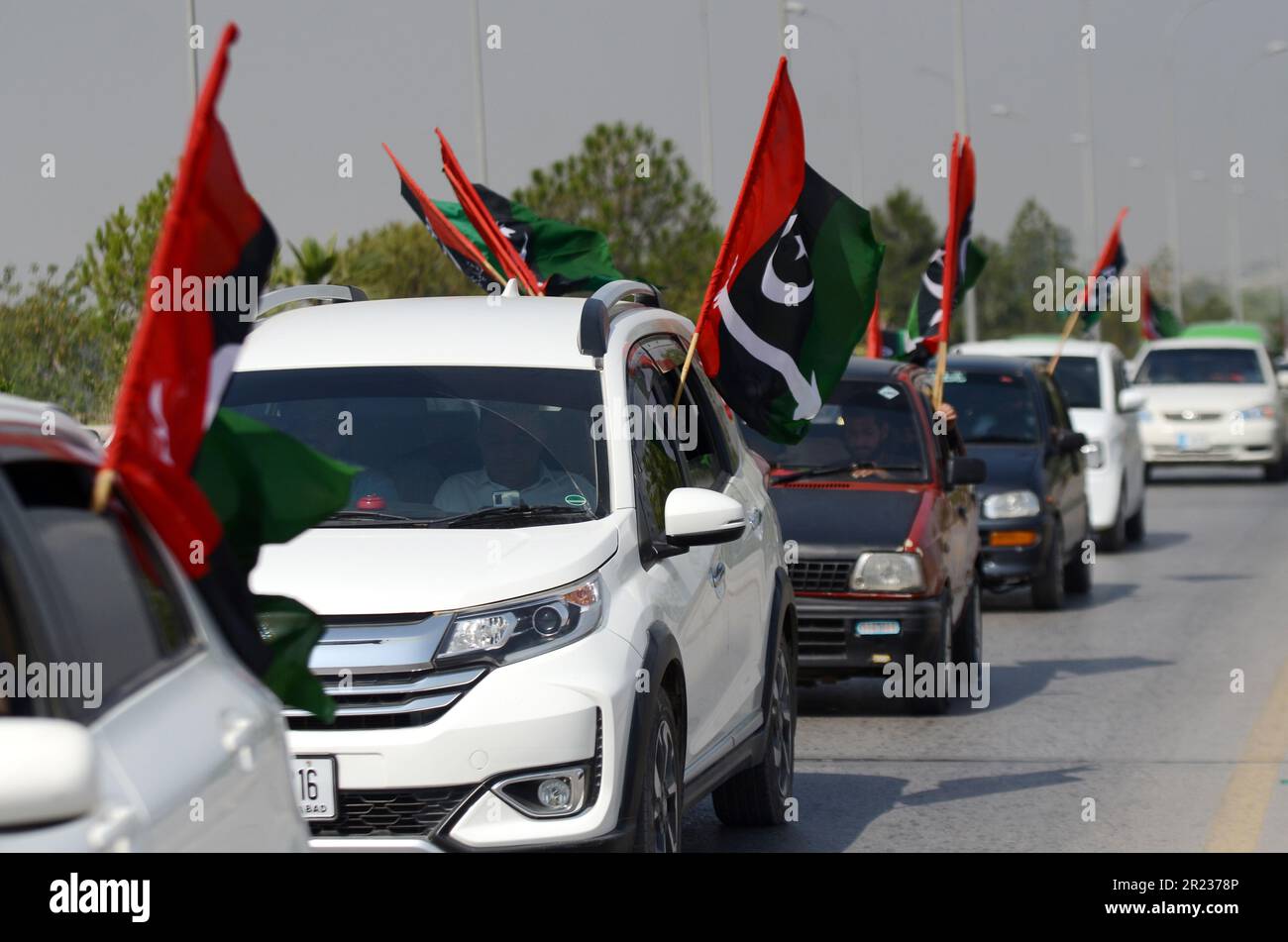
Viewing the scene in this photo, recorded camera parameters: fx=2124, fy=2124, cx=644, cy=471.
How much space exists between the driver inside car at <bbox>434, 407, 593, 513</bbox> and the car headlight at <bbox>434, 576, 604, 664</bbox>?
631 millimetres

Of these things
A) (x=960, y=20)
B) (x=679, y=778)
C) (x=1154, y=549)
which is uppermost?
(x=960, y=20)

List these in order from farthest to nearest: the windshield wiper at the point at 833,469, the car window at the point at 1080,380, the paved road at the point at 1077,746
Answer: the car window at the point at 1080,380
the windshield wiper at the point at 833,469
the paved road at the point at 1077,746

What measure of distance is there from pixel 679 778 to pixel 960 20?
2997 centimetres

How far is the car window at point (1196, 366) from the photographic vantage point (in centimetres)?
3009

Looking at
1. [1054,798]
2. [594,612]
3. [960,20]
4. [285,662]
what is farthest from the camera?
[960,20]

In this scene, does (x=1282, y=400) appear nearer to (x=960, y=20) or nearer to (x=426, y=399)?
(x=960, y=20)

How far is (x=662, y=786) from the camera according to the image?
6062 millimetres

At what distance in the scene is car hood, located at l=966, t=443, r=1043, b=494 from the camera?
15.4 m

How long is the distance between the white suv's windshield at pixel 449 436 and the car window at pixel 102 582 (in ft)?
9.07

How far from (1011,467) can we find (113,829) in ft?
43.1

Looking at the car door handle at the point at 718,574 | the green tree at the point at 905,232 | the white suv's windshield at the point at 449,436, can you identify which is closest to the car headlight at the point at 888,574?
the car door handle at the point at 718,574

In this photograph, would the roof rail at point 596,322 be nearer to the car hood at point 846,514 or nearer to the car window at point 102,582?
the car window at point 102,582

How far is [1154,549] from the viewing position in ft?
67.7
